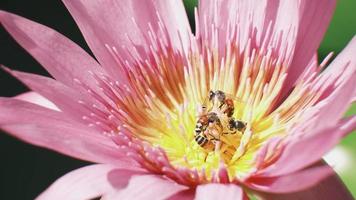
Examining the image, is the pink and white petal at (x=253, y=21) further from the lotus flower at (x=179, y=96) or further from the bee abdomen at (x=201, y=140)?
the bee abdomen at (x=201, y=140)

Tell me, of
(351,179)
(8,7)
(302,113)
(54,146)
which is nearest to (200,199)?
(54,146)

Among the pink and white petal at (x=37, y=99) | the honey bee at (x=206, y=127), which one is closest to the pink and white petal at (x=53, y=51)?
the pink and white petal at (x=37, y=99)

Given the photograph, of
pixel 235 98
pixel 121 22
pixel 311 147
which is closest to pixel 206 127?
pixel 235 98

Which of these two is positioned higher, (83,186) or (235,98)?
(235,98)

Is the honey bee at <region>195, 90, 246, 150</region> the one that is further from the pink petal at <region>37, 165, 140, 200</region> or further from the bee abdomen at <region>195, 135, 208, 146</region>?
the pink petal at <region>37, 165, 140, 200</region>

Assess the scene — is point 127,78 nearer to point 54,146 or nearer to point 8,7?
point 54,146

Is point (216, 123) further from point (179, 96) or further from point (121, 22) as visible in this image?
point (121, 22)
